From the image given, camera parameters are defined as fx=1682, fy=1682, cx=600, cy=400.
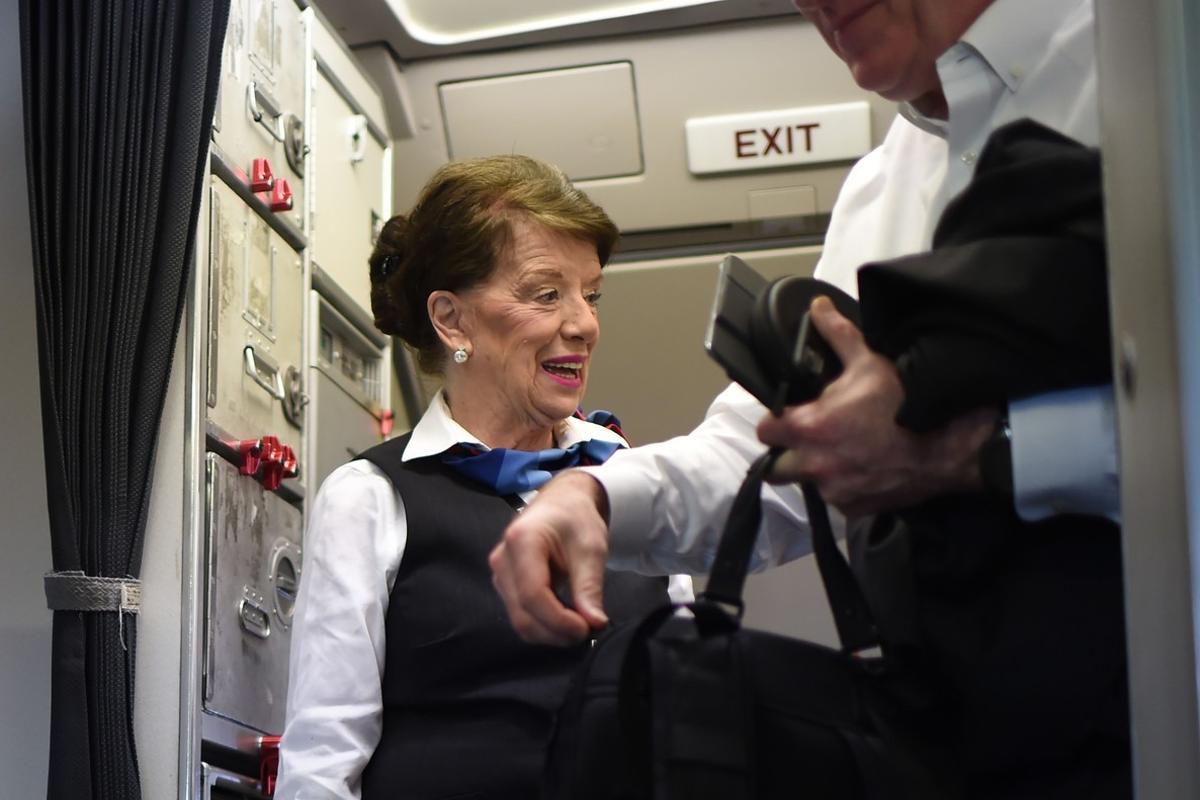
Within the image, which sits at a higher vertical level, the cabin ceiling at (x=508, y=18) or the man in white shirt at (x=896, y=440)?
the cabin ceiling at (x=508, y=18)

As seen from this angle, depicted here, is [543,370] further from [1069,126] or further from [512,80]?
[1069,126]

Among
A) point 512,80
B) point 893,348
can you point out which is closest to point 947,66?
point 893,348

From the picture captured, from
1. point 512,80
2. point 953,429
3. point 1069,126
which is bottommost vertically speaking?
point 953,429

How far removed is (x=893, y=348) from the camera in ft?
4.35

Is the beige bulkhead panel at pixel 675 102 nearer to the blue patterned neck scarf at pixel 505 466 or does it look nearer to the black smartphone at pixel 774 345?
the blue patterned neck scarf at pixel 505 466

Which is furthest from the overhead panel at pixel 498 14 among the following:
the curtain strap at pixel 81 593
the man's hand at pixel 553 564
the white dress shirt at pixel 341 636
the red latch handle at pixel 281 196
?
the man's hand at pixel 553 564

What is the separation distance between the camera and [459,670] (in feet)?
9.70

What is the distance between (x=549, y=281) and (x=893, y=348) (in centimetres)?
227

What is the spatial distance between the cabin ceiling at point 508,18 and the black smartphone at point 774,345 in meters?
3.36

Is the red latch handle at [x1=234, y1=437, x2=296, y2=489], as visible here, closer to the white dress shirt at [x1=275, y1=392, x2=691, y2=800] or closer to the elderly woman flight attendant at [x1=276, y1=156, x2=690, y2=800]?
the elderly woman flight attendant at [x1=276, y1=156, x2=690, y2=800]

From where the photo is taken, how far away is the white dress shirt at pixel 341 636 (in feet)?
9.42

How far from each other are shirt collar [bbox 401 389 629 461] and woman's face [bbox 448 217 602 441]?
0.18 ft

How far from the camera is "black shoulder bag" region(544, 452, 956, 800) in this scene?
126 cm

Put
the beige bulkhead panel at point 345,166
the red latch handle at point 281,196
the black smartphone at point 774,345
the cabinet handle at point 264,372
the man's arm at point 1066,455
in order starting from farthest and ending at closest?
the beige bulkhead panel at point 345,166, the red latch handle at point 281,196, the cabinet handle at point 264,372, the black smartphone at point 774,345, the man's arm at point 1066,455
